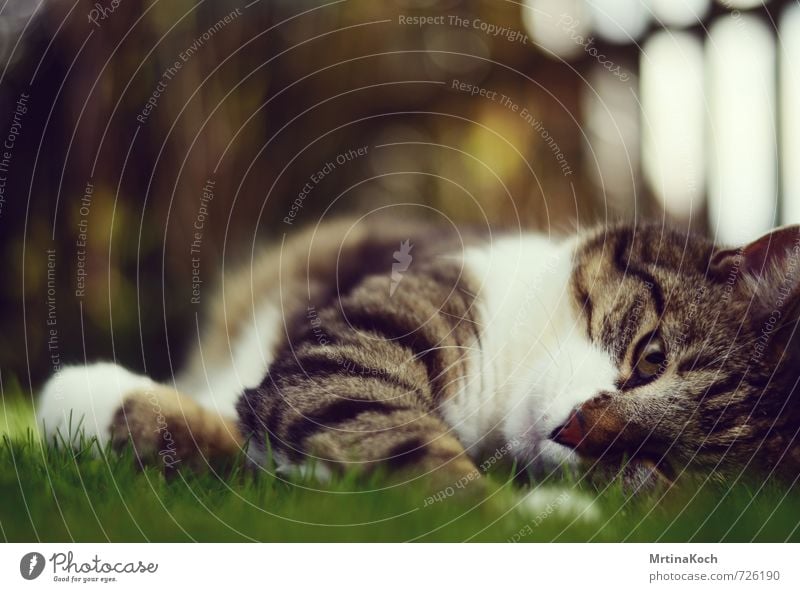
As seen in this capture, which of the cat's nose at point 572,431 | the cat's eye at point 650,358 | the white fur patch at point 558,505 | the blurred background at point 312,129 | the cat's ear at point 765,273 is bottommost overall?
the white fur patch at point 558,505

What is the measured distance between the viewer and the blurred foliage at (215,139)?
1120 mm

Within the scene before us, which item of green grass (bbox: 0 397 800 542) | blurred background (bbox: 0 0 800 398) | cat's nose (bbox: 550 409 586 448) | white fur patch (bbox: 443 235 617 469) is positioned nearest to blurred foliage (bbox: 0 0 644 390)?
blurred background (bbox: 0 0 800 398)

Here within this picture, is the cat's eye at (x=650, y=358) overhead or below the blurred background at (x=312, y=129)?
below

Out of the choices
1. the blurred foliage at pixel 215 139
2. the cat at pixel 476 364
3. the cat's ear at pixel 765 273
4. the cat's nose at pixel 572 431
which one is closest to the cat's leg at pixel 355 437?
the cat at pixel 476 364

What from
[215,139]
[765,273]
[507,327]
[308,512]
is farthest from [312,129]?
[765,273]

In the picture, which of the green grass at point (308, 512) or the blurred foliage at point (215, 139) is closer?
the green grass at point (308, 512)

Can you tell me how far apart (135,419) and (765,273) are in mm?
908

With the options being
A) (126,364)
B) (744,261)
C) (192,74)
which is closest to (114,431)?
(126,364)

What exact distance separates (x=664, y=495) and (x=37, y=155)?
1.03m

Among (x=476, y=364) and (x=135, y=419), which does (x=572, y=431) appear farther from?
(x=135, y=419)

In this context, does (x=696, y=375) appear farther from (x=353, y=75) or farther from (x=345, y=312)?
(x=353, y=75)

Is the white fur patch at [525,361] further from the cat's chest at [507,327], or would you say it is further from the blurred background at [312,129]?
the blurred background at [312,129]

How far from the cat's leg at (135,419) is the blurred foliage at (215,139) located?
45 mm

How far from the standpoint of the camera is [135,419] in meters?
1.05
